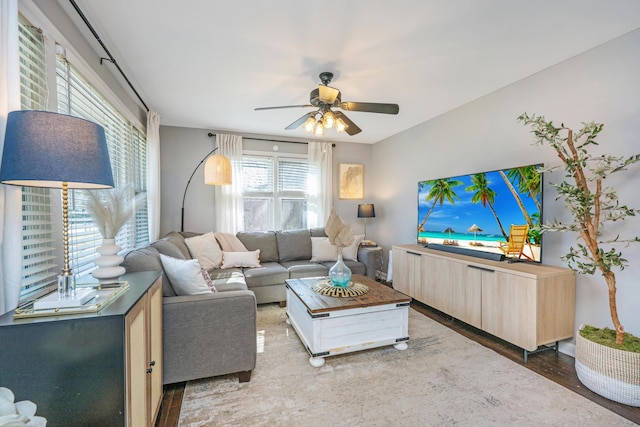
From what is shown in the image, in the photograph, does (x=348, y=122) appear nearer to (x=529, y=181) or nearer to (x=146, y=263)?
(x=529, y=181)

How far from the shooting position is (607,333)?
1950 millimetres

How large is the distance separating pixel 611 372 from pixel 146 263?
3.08m

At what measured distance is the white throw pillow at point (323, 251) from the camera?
13.4 feet

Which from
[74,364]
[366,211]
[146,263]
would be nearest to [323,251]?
[366,211]

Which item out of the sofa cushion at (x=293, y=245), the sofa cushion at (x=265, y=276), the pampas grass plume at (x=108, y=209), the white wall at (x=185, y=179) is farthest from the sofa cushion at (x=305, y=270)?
the pampas grass plume at (x=108, y=209)

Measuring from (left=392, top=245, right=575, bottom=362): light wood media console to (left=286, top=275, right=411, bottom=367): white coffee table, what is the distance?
0.77m

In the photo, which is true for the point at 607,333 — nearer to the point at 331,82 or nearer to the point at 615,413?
the point at 615,413

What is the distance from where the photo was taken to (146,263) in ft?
6.01

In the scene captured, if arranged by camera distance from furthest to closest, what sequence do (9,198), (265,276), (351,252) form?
1. (351,252)
2. (265,276)
3. (9,198)

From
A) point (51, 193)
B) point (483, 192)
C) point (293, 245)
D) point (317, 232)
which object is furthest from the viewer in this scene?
point (317, 232)

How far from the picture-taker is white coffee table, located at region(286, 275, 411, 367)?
218 centimetres

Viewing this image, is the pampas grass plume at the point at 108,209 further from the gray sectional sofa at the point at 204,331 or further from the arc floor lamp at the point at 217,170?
the arc floor lamp at the point at 217,170

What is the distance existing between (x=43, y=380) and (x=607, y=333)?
3.14m

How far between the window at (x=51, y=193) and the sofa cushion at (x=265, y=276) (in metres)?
1.64
